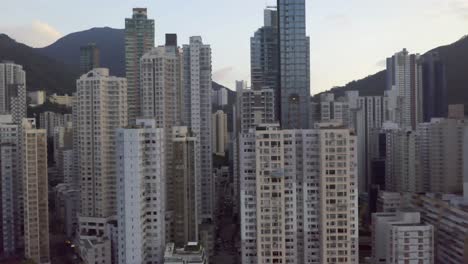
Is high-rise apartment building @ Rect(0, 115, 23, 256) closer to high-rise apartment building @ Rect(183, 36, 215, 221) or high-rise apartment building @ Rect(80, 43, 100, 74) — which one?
high-rise apartment building @ Rect(183, 36, 215, 221)

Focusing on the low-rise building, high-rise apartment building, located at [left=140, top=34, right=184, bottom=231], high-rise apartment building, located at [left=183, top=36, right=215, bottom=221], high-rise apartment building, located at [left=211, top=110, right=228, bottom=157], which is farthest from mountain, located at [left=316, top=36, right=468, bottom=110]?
the low-rise building

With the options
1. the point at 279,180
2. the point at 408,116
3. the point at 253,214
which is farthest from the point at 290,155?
the point at 408,116

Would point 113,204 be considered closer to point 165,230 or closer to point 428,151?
point 165,230

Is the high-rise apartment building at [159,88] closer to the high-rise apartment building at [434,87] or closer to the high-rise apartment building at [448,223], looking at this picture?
the high-rise apartment building at [448,223]

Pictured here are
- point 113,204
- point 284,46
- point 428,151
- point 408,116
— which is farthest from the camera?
point 408,116

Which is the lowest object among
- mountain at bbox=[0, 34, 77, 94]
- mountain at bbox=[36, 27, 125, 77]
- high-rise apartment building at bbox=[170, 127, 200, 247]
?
high-rise apartment building at bbox=[170, 127, 200, 247]

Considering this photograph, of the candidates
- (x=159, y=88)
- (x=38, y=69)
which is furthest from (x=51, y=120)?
(x=159, y=88)
